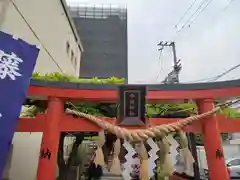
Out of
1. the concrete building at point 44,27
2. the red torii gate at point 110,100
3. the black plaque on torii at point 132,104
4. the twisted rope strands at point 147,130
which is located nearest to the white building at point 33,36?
the concrete building at point 44,27

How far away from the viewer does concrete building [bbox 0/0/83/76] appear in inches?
302

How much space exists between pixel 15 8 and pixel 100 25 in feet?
64.1

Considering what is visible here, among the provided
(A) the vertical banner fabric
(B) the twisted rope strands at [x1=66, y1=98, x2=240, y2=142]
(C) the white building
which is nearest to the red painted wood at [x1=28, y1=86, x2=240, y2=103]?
(B) the twisted rope strands at [x1=66, y1=98, x2=240, y2=142]

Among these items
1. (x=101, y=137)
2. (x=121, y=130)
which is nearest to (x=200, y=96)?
(x=121, y=130)

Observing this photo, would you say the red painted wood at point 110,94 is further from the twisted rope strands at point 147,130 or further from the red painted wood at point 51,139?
the twisted rope strands at point 147,130

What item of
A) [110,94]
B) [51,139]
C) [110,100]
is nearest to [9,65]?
[51,139]

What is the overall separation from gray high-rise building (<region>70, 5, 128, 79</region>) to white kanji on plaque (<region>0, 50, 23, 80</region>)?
69.4ft

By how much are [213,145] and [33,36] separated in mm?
7168

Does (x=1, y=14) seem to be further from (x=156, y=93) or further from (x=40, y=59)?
(x=156, y=93)

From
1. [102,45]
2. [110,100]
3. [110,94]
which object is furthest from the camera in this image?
[102,45]

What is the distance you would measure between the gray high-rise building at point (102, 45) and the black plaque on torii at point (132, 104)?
67.2ft

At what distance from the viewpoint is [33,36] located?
31.1 ft

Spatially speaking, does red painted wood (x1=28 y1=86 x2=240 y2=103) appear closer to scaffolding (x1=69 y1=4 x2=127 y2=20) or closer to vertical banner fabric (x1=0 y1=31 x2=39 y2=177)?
vertical banner fabric (x1=0 y1=31 x2=39 y2=177)

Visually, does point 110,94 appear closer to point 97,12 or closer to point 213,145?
point 213,145
